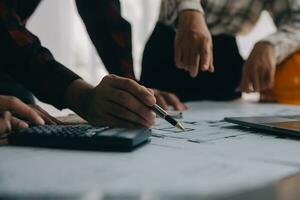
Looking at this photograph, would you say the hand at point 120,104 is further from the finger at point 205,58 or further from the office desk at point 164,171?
the finger at point 205,58

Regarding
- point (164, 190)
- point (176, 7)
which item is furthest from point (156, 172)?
point (176, 7)

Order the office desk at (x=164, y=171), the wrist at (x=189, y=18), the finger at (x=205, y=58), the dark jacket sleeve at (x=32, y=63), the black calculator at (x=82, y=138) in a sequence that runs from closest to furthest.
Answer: the office desk at (x=164, y=171) → the black calculator at (x=82, y=138) → the dark jacket sleeve at (x=32, y=63) → the finger at (x=205, y=58) → the wrist at (x=189, y=18)

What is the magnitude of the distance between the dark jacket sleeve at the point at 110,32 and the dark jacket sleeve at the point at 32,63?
0.81 feet

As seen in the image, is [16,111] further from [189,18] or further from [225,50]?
[225,50]

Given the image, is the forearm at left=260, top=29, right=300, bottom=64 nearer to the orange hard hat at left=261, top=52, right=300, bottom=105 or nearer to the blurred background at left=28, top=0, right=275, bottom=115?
the orange hard hat at left=261, top=52, right=300, bottom=105

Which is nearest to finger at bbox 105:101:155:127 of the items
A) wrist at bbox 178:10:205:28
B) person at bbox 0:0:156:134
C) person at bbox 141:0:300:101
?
person at bbox 0:0:156:134

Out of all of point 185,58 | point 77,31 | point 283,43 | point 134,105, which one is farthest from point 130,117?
point 77,31

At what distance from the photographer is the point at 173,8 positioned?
3.86 ft

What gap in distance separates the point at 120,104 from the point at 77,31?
167 cm

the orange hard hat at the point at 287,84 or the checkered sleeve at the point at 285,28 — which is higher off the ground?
the checkered sleeve at the point at 285,28

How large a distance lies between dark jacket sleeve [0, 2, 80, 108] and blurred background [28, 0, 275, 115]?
1222 mm

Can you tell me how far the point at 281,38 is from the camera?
1.23 metres

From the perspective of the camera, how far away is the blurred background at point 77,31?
2.12 metres

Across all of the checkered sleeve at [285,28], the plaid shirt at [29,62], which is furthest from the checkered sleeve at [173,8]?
the plaid shirt at [29,62]
